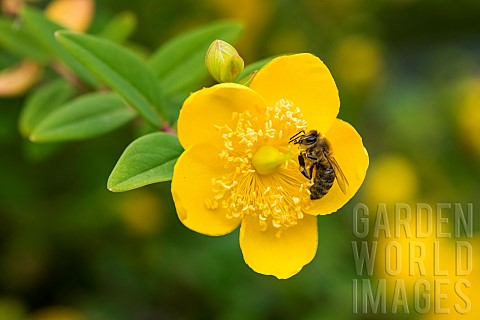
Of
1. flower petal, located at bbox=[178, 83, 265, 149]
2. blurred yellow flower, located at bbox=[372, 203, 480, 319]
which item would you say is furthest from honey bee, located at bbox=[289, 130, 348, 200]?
blurred yellow flower, located at bbox=[372, 203, 480, 319]

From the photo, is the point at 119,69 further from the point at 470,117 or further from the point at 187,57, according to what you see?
the point at 470,117

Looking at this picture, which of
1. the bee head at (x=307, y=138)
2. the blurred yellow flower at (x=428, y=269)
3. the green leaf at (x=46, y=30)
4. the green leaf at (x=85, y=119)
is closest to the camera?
the bee head at (x=307, y=138)

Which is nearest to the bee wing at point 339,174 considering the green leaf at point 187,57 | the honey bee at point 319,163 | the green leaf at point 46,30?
the honey bee at point 319,163

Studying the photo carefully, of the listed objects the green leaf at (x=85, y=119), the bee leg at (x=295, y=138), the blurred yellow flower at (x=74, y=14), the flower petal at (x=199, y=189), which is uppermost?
the blurred yellow flower at (x=74, y=14)

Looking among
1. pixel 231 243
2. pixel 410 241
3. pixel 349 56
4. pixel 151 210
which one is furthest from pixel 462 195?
pixel 151 210

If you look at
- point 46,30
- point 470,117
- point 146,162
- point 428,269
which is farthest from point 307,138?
point 470,117

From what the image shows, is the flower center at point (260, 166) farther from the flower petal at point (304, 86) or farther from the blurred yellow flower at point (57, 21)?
the blurred yellow flower at point (57, 21)
